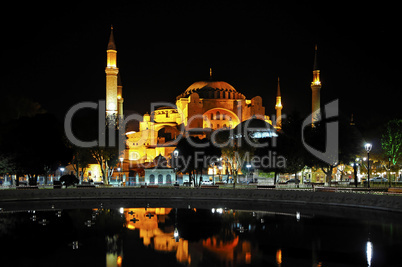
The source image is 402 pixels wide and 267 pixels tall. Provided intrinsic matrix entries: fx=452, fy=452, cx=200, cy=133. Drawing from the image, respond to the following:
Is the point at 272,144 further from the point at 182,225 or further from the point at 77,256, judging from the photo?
the point at 77,256

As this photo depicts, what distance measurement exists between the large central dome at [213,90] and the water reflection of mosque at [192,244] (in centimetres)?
6952

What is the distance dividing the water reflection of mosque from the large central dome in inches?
2737

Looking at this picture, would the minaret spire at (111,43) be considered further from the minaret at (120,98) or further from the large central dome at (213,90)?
the large central dome at (213,90)

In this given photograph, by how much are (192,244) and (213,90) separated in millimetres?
75796

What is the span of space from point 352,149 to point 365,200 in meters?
14.8

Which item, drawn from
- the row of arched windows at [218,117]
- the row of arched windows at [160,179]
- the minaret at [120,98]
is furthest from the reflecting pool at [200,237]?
the row of arched windows at [218,117]

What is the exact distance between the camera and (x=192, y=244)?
49.0 feet

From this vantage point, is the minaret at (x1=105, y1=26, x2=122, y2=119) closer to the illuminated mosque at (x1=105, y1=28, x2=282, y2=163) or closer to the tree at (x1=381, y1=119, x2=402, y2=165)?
the illuminated mosque at (x1=105, y1=28, x2=282, y2=163)

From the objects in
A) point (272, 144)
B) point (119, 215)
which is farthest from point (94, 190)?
point (272, 144)

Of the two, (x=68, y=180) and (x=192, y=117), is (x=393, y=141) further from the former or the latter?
(x=192, y=117)

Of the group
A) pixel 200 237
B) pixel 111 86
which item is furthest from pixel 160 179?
pixel 200 237

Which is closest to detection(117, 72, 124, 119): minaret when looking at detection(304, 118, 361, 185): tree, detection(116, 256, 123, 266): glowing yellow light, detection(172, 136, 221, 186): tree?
detection(172, 136, 221, 186): tree

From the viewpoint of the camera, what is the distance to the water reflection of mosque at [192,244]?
12.9m

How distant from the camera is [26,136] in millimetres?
35281
